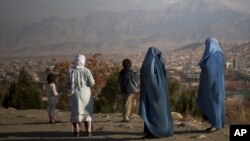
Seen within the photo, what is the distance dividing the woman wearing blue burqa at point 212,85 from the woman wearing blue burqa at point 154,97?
3.58ft

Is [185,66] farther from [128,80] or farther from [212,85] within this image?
[212,85]

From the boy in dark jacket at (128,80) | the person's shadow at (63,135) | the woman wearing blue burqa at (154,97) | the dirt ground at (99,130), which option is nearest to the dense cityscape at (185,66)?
the dirt ground at (99,130)

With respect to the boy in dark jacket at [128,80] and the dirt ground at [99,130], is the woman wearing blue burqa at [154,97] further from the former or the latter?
the boy in dark jacket at [128,80]

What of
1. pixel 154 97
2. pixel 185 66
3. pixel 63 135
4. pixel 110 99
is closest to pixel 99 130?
pixel 63 135

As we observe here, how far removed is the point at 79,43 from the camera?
16850cm

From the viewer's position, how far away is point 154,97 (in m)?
9.78

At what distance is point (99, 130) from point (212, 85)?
2.78m

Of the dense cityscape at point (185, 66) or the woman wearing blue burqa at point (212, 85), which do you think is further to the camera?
the dense cityscape at point (185, 66)

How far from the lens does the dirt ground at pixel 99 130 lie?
10.3 m

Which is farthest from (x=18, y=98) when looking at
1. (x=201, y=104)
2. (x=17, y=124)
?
(x=201, y=104)

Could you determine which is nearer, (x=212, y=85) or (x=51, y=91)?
(x=212, y=85)

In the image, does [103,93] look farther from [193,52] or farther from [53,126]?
[193,52]

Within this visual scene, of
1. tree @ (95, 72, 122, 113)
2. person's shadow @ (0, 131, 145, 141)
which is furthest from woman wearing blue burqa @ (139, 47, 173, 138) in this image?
tree @ (95, 72, 122, 113)

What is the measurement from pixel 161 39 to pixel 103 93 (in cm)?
15800
